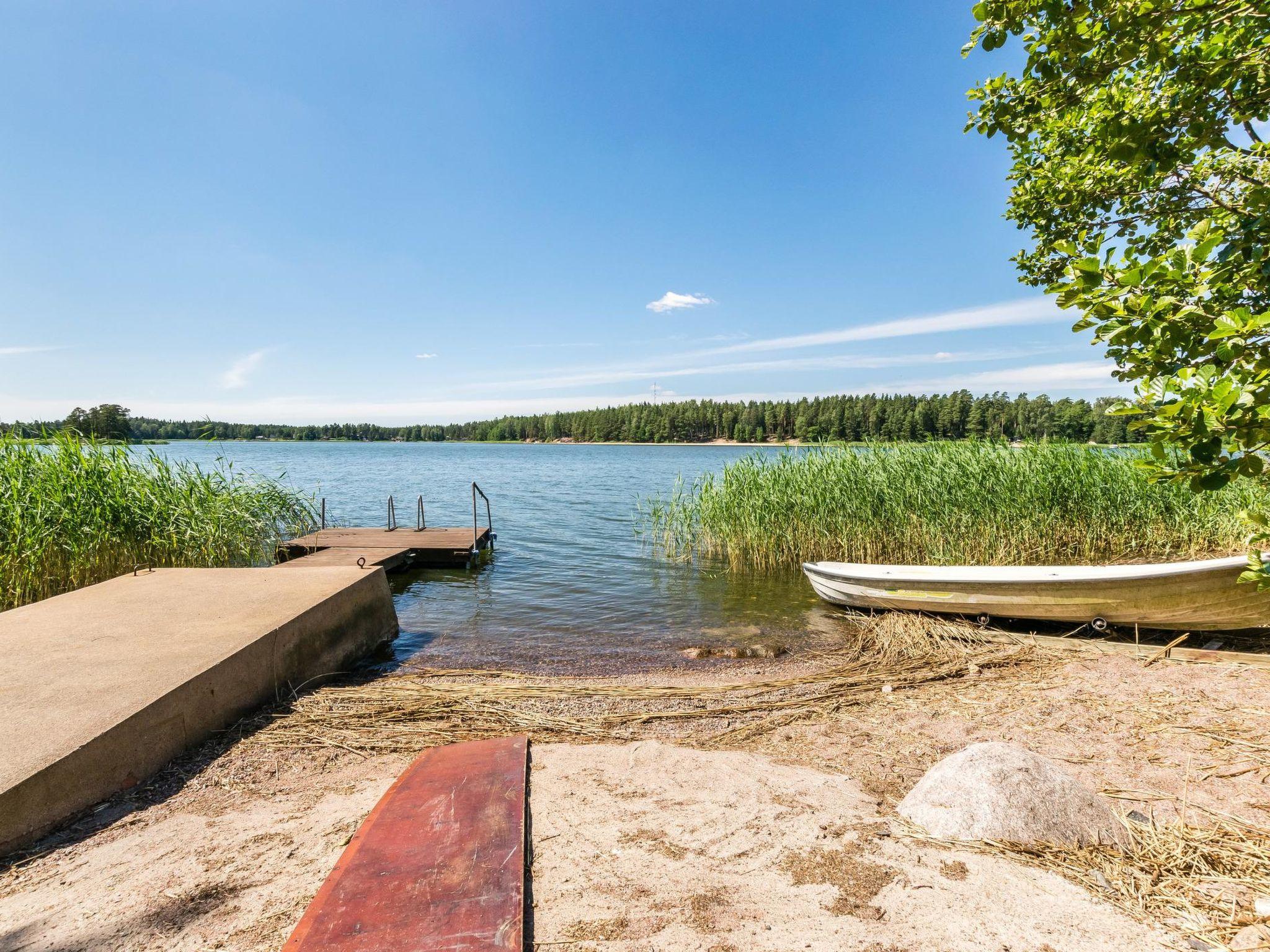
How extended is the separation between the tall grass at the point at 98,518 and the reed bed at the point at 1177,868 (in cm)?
1003

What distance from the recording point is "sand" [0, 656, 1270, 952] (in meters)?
2.44

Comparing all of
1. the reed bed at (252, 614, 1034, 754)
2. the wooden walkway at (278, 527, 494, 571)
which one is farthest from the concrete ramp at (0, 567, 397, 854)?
the wooden walkway at (278, 527, 494, 571)

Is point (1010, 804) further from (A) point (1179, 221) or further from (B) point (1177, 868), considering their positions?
(A) point (1179, 221)

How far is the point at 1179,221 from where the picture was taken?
4.99 m

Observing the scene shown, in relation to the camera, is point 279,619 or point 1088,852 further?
point 279,619

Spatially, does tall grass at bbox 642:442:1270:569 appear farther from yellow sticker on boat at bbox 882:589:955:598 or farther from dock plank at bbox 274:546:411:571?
dock plank at bbox 274:546:411:571

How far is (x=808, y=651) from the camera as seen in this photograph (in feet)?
27.5

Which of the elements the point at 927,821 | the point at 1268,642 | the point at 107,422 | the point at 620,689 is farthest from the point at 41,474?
the point at 1268,642

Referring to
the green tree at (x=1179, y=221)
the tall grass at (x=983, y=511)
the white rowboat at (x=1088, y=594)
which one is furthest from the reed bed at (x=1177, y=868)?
the tall grass at (x=983, y=511)

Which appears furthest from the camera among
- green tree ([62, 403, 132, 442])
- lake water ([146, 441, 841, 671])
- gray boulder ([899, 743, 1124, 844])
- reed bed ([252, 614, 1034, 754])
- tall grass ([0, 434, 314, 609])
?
green tree ([62, 403, 132, 442])

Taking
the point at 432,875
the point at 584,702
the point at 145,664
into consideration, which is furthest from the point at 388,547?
the point at 432,875

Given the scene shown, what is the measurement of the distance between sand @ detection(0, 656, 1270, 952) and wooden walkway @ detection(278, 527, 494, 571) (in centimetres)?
843

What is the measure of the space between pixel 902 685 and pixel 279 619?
19.4ft

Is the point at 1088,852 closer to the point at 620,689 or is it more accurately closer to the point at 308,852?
the point at 308,852
